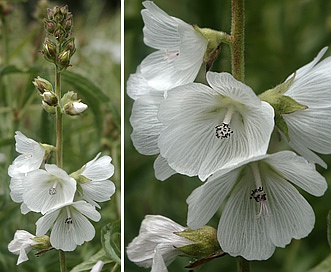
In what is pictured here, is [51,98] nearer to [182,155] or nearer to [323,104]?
[182,155]

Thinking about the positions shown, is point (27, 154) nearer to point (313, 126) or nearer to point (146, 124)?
point (146, 124)

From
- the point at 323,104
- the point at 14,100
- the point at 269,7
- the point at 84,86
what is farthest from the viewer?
the point at 269,7

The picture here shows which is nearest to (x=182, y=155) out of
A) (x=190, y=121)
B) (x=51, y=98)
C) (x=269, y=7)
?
(x=190, y=121)

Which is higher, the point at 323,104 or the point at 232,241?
the point at 323,104

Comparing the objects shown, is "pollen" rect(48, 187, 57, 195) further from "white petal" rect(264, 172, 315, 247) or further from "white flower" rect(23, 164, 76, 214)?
"white petal" rect(264, 172, 315, 247)

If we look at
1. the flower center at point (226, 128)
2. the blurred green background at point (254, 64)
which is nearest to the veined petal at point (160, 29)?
the flower center at point (226, 128)

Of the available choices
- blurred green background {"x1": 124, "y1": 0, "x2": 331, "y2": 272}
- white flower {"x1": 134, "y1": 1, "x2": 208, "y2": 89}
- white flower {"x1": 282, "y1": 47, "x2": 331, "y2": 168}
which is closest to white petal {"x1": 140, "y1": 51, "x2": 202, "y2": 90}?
white flower {"x1": 134, "y1": 1, "x2": 208, "y2": 89}

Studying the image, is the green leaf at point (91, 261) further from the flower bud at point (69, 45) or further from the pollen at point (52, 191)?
the flower bud at point (69, 45)
